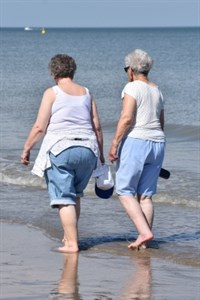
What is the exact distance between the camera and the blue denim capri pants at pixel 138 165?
8281 mm

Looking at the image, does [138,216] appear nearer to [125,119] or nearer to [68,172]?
[68,172]

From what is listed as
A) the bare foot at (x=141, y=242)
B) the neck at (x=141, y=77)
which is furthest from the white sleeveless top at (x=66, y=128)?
the bare foot at (x=141, y=242)

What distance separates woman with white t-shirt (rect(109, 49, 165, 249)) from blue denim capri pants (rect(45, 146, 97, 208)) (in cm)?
22

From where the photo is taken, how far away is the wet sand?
22.6ft

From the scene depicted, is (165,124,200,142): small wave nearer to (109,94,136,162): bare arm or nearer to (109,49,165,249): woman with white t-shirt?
(109,49,165,249): woman with white t-shirt

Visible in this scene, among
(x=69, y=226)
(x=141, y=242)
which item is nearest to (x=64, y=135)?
(x=69, y=226)

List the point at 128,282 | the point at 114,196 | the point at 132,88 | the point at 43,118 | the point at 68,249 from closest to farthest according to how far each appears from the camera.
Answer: the point at 128,282
the point at 43,118
the point at 132,88
the point at 68,249
the point at 114,196

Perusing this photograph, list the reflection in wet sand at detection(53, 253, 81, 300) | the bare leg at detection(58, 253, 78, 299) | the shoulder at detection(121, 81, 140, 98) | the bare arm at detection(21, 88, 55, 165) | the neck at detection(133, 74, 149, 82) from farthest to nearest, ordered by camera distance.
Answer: the neck at detection(133, 74, 149, 82)
the shoulder at detection(121, 81, 140, 98)
the bare arm at detection(21, 88, 55, 165)
the bare leg at detection(58, 253, 78, 299)
the reflection in wet sand at detection(53, 253, 81, 300)

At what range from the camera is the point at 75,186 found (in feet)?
27.2

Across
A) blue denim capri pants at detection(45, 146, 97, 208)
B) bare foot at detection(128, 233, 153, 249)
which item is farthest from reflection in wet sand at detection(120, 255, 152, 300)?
blue denim capri pants at detection(45, 146, 97, 208)

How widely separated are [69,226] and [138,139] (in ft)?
2.80

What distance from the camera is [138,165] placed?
8.30 m

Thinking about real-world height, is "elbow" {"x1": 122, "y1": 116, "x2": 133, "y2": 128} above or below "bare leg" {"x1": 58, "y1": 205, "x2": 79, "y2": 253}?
above

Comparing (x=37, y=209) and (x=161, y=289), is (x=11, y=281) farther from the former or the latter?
(x=37, y=209)
